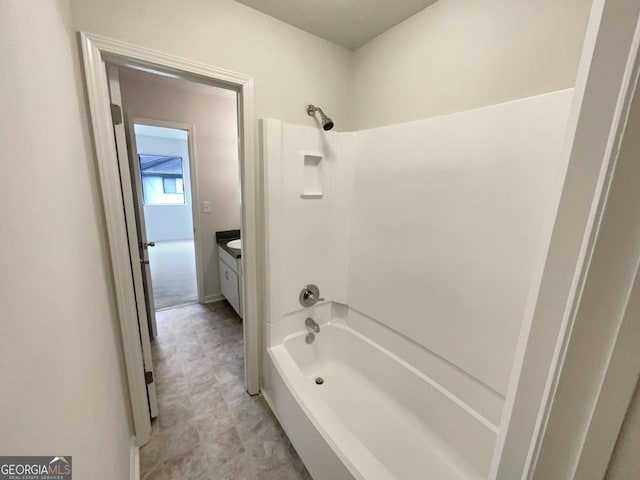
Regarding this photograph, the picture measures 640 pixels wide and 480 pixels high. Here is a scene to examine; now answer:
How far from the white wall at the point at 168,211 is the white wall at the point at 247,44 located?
5164 millimetres

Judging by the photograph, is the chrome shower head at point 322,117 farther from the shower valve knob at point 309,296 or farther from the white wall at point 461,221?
the shower valve knob at point 309,296

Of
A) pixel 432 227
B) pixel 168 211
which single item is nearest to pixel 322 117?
pixel 432 227

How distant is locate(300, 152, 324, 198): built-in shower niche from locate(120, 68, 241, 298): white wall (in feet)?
3.87

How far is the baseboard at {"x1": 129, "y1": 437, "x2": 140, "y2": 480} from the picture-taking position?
4.33 feet

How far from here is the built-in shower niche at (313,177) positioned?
70.6 inches

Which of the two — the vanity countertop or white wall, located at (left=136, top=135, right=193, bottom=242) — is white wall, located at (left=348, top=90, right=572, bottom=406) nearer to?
the vanity countertop

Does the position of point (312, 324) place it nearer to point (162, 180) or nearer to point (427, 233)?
point (427, 233)

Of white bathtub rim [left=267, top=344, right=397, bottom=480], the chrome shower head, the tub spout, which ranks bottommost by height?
white bathtub rim [left=267, top=344, right=397, bottom=480]

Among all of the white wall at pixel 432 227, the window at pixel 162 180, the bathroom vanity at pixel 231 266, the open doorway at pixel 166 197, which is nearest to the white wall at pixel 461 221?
the white wall at pixel 432 227

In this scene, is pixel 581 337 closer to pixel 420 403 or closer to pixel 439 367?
pixel 439 367

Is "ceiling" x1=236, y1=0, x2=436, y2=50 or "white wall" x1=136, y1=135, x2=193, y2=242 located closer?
"ceiling" x1=236, y1=0, x2=436, y2=50

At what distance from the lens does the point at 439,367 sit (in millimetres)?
1487

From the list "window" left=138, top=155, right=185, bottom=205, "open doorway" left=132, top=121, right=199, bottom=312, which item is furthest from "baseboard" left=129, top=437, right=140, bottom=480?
"window" left=138, top=155, right=185, bottom=205

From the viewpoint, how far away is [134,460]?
1398 mm
